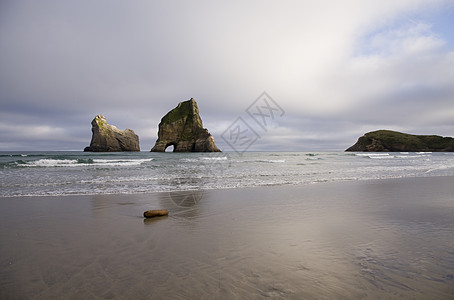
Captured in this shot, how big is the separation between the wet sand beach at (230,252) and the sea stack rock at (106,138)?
2820 inches

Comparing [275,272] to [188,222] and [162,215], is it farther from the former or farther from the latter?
[162,215]

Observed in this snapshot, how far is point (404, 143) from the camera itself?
319 feet

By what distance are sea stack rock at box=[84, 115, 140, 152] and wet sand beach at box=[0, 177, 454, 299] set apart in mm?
71620

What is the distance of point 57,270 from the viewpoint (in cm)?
266

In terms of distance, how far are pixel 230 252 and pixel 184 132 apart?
73.9 meters

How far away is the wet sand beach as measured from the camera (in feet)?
7.25

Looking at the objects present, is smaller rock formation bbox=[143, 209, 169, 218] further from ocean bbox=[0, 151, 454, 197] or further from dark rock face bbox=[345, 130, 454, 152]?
dark rock face bbox=[345, 130, 454, 152]

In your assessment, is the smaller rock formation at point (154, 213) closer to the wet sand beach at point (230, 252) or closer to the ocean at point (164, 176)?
the wet sand beach at point (230, 252)

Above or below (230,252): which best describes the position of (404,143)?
A: above

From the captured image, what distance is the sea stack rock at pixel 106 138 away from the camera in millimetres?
70250

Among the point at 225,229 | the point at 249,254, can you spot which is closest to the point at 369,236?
the point at 249,254

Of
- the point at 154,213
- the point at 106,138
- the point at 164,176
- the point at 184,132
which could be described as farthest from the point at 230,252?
the point at 106,138

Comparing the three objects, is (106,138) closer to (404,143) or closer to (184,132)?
(184,132)

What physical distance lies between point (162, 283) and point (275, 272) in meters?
1.16
